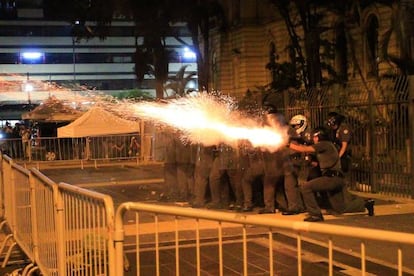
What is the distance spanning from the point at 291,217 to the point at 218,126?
2559mm

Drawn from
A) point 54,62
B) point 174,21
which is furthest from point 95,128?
Result: point 54,62

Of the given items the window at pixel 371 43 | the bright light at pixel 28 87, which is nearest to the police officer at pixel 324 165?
the window at pixel 371 43

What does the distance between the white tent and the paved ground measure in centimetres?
159

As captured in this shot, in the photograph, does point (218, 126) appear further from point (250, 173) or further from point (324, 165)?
point (324, 165)

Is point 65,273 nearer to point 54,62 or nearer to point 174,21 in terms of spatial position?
point 174,21

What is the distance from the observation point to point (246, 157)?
40.3 ft

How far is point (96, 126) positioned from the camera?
27.5 m

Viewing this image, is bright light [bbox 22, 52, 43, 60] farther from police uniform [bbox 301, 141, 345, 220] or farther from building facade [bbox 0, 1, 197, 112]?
police uniform [bbox 301, 141, 345, 220]

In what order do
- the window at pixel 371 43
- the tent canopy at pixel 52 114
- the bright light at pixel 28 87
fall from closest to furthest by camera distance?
the window at pixel 371 43 → the tent canopy at pixel 52 114 → the bright light at pixel 28 87

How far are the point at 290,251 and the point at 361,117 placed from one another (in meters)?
8.20

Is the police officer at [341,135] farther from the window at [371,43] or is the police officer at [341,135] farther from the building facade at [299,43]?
the window at [371,43]

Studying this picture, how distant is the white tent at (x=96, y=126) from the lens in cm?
2723

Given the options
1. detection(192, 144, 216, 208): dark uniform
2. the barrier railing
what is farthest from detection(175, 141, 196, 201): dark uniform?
the barrier railing

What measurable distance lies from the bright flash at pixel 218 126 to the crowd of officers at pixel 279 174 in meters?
0.13
